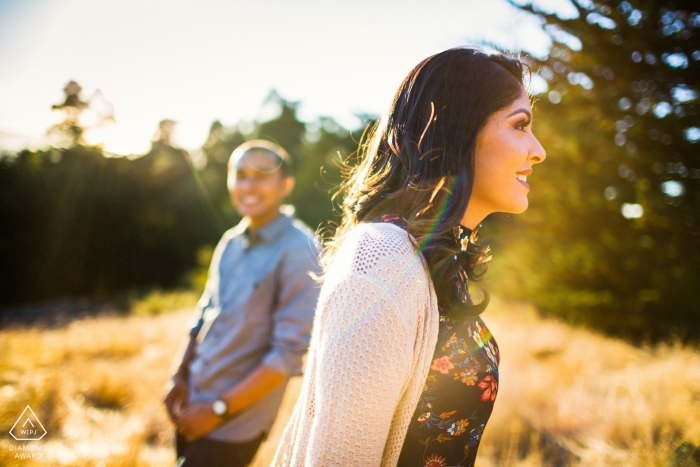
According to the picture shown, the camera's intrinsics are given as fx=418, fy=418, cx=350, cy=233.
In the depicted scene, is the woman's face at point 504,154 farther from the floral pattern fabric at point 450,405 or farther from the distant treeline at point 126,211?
the distant treeline at point 126,211

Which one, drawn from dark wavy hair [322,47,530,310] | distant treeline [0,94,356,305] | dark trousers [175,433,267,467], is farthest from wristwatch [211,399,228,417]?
distant treeline [0,94,356,305]

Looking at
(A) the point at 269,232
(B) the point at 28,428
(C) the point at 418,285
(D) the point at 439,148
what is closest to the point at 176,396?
(A) the point at 269,232

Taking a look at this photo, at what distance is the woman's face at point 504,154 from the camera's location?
1.17 metres

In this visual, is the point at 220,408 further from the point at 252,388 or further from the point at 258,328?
the point at 258,328

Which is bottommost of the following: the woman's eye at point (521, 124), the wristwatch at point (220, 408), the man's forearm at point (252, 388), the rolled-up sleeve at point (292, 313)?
the wristwatch at point (220, 408)

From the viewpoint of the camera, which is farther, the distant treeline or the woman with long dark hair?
the distant treeline

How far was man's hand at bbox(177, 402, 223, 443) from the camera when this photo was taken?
2.09 metres

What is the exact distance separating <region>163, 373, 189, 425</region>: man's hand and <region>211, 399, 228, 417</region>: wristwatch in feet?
0.96

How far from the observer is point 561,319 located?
801 centimetres

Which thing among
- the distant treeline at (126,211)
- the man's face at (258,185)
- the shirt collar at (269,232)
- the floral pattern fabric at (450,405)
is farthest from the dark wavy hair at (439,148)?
the distant treeline at (126,211)

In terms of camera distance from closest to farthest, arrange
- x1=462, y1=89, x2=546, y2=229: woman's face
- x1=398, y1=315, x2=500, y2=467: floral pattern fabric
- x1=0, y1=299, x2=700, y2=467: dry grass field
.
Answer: x1=398, y1=315, x2=500, y2=467: floral pattern fabric < x1=462, y1=89, x2=546, y2=229: woman's face < x1=0, y1=299, x2=700, y2=467: dry grass field

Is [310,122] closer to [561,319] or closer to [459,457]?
[561,319]

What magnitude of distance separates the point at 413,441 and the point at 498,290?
32.4 ft

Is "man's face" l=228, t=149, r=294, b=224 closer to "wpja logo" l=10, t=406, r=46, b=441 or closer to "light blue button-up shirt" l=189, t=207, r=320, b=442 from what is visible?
"light blue button-up shirt" l=189, t=207, r=320, b=442
